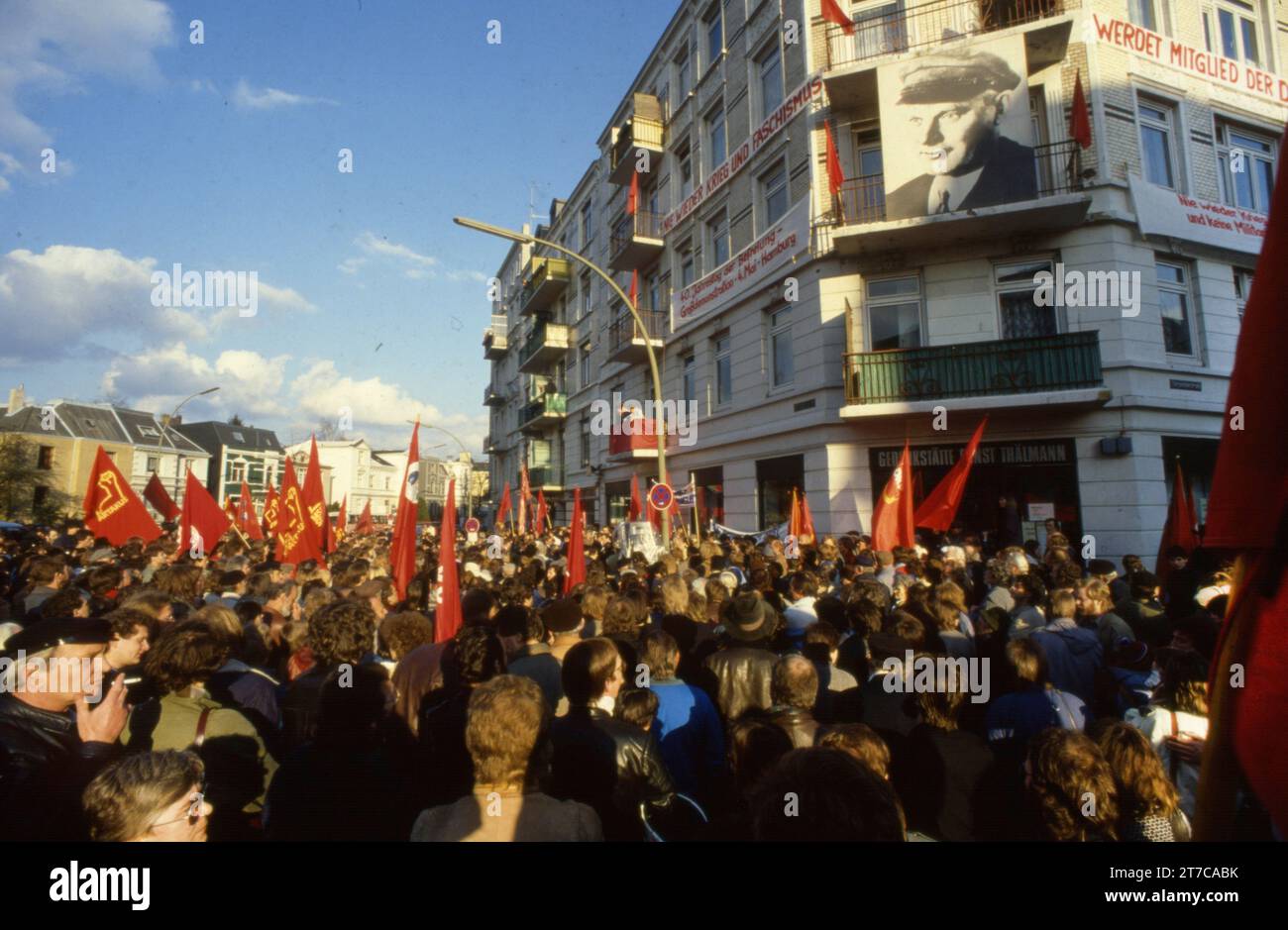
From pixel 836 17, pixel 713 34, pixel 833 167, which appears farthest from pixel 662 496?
pixel 713 34

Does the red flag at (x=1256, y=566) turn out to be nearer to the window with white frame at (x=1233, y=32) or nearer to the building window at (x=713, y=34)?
the window with white frame at (x=1233, y=32)

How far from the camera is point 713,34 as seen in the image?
1941 cm

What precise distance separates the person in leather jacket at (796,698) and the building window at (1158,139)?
52.1 feet

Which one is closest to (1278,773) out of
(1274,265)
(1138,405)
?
(1274,265)

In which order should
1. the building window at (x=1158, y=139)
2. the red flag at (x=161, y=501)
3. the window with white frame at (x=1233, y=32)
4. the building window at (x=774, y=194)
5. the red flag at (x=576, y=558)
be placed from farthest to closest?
the building window at (x=774, y=194), the window with white frame at (x=1233, y=32), the building window at (x=1158, y=139), the red flag at (x=161, y=501), the red flag at (x=576, y=558)

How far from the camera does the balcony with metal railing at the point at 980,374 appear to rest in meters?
11.8

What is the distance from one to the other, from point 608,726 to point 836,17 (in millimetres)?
16370

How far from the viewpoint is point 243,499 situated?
1445cm

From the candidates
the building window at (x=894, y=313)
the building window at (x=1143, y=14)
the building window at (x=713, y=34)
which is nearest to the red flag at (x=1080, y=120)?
the building window at (x=1143, y=14)

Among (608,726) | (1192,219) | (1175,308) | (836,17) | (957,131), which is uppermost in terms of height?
(836,17)

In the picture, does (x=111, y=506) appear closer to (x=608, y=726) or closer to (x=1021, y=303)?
(x=608, y=726)

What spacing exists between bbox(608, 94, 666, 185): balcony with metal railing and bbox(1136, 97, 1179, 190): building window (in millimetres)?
13503
